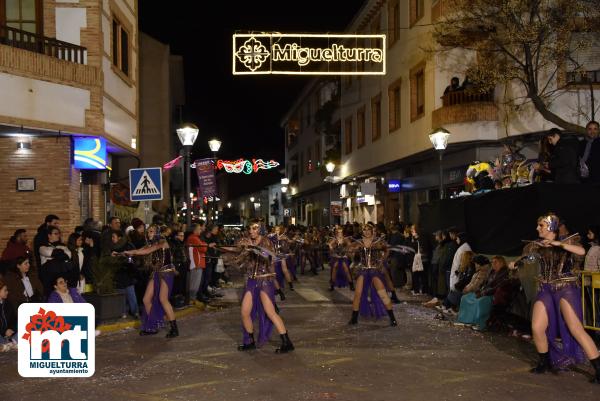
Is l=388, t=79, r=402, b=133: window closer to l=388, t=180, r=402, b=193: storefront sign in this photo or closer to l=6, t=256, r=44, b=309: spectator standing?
l=388, t=180, r=402, b=193: storefront sign

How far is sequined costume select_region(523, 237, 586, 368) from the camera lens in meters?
8.32

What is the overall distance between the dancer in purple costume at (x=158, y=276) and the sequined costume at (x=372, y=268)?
3259 mm

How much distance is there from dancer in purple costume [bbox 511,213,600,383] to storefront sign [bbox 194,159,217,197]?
43.1 ft

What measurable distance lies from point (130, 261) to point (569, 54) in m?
14.1

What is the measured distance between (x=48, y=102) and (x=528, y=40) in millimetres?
12139

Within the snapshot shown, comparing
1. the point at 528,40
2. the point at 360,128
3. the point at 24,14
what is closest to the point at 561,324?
the point at 528,40

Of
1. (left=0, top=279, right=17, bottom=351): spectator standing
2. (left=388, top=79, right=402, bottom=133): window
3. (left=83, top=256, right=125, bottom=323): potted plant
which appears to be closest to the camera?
(left=0, top=279, right=17, bottom=351): spectator standing

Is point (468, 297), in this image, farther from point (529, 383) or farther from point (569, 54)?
point (569, 54)

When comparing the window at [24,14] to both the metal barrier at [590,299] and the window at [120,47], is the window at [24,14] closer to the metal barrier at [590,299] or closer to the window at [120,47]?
the window at [120,47]

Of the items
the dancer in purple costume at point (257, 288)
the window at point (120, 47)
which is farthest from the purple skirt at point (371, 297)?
the window at point (120, 47)

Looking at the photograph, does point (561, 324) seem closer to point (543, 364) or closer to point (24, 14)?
point (543, 364)

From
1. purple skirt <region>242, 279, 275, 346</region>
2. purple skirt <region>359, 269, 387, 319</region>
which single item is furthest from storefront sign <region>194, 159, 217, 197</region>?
purple skirt <region>242, 279, 275, 346</region>

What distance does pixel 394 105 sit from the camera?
103 ft

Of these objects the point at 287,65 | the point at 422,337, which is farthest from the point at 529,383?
the point at 287,65
